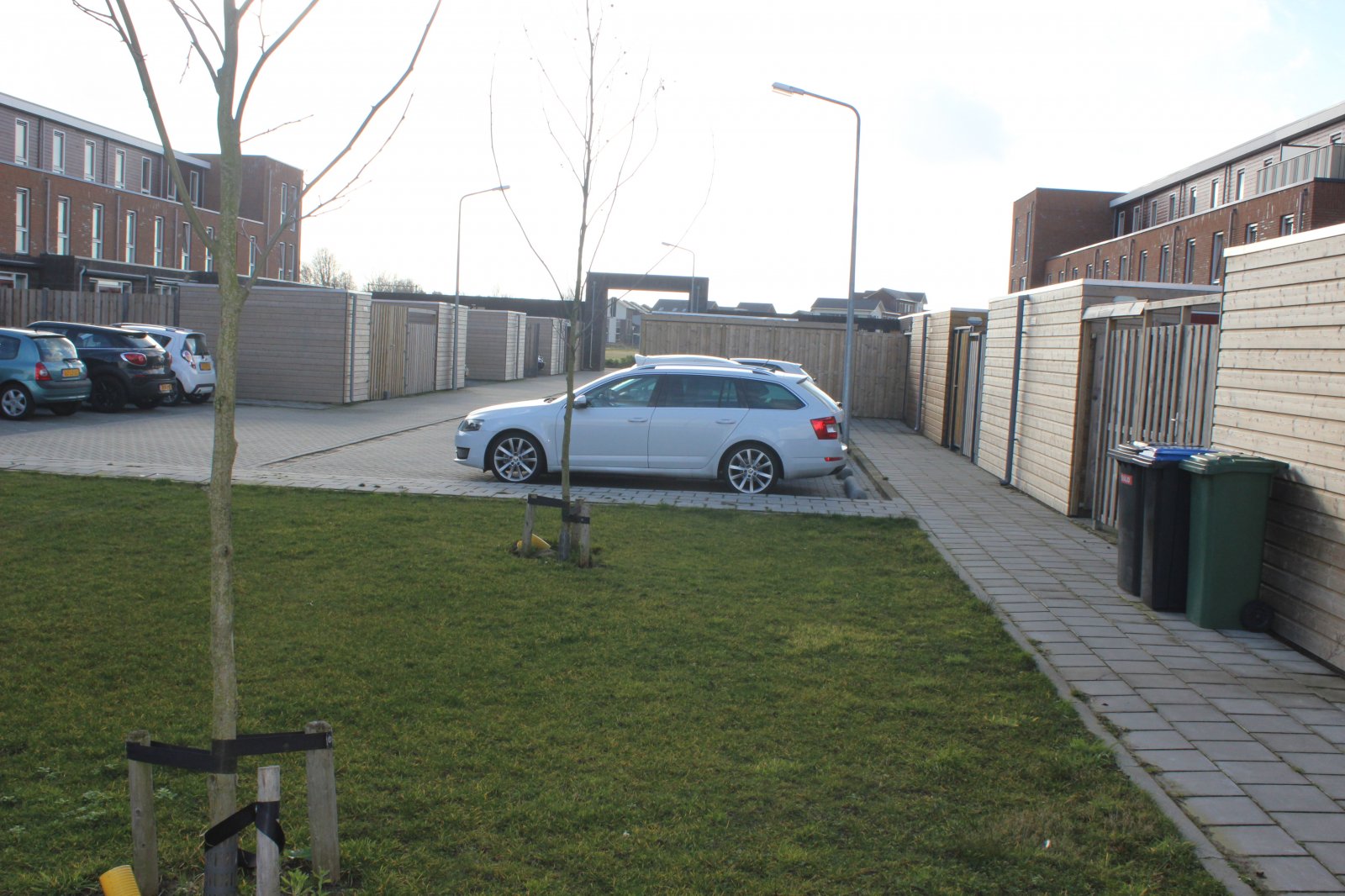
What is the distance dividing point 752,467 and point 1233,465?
22.2ft

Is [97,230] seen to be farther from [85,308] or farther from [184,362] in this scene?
[184,362]

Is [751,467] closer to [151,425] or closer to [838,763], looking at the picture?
[838,763]

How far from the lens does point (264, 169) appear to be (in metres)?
56.6

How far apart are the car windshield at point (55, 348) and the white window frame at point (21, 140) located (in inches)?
1094

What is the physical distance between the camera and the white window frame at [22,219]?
41.1 metres

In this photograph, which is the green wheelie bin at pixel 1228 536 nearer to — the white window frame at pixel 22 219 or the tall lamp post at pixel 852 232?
the tall lamp post at pixel 852 232

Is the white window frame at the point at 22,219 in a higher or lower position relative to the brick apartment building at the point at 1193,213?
lower

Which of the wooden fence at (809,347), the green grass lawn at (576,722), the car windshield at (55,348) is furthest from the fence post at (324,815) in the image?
the wooden fence at (809,347)

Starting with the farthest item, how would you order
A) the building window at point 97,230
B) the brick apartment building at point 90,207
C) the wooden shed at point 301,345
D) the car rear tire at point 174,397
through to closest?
the building window at point 97,230 → the brick apartment building at point 90,207 → the wooden shed at point 301,345 → the car rear tire at point 174,397

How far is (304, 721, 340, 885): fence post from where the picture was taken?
11.3ft

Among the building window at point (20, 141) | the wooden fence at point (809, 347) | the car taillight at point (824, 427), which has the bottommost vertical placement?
the car taillight at point (824, 427)

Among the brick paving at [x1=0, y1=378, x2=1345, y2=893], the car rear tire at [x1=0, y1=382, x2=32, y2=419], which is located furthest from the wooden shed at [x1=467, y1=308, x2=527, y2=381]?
the car rear tire at [x1=0, y1=382, x2=32, y2=419]

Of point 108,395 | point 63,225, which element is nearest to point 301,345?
point 108,395

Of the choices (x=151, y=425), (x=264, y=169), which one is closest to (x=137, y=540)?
(x=151, y=425)
